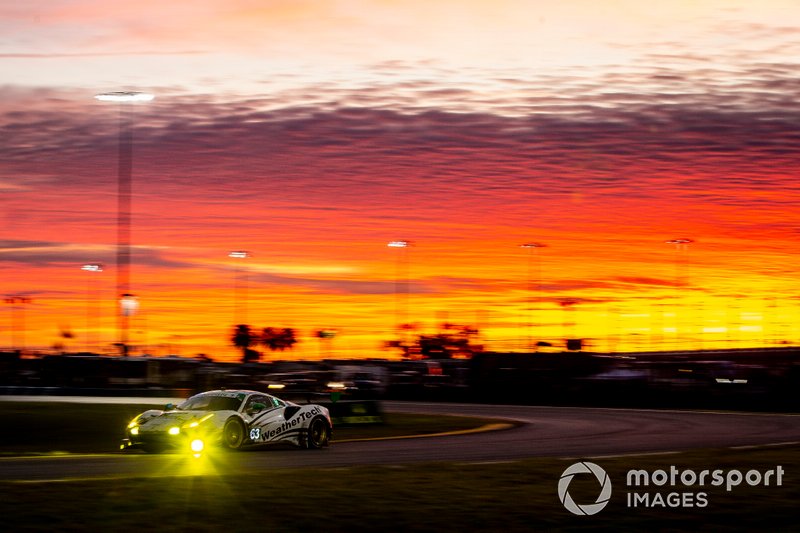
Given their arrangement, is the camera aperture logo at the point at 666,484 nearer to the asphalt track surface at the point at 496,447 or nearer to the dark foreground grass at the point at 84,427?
the asphalt track surface at the point at 496,447

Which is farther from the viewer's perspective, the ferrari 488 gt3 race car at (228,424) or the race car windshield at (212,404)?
the race car windshield at (212,404)

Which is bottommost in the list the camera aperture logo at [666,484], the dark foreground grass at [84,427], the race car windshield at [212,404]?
the camera aperture logo at [666,484]

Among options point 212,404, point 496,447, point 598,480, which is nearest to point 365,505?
point 598,480

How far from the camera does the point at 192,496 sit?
1259 centimetres

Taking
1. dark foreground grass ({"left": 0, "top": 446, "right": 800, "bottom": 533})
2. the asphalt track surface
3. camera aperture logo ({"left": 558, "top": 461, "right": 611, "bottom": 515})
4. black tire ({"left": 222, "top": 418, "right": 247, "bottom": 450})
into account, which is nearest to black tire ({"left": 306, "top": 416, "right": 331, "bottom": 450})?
the asphalt track surface

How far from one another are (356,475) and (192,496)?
3.13m

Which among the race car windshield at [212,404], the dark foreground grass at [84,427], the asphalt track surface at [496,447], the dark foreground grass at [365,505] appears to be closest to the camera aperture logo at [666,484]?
the dark foreground grass at [365,505]

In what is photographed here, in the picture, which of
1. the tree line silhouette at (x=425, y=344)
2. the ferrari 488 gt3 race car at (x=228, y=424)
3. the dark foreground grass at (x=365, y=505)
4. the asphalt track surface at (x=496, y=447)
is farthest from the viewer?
the tree line silhouette at (x=425, y=344)

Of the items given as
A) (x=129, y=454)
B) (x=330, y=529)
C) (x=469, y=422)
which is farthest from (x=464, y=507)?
(x=469, y=422)

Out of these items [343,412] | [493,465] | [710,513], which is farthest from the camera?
[343,412]

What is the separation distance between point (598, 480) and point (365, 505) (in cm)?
372

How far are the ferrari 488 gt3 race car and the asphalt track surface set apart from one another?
245 mm

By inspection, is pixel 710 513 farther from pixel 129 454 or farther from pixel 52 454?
pixel 52 454

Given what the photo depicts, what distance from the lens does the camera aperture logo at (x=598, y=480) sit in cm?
1223
